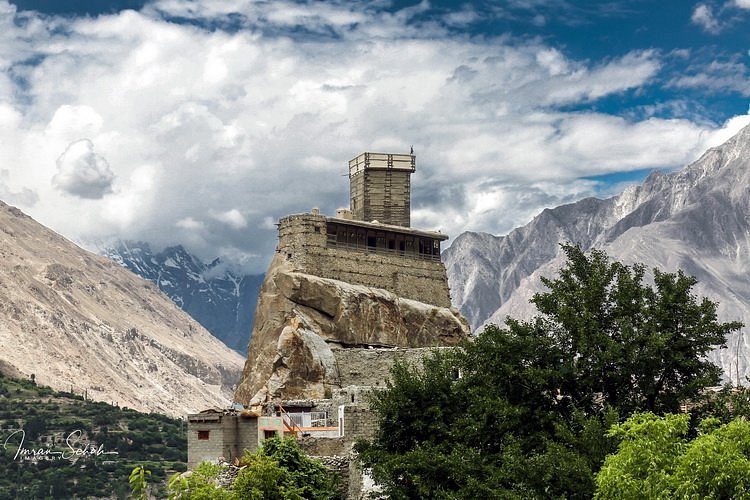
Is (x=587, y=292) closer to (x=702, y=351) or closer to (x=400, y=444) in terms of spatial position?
(x=702, y=351)

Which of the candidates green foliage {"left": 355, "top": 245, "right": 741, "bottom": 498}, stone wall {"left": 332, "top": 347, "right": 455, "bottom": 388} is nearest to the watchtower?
stone wall {"left": 332, "top": 347, "right": 455, "bottom": 388}

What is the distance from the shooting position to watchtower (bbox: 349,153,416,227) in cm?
9306

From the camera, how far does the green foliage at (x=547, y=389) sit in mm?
39688

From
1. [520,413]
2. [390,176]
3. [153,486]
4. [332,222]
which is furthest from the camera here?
[153,486]

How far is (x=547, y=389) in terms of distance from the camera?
42.7 meters

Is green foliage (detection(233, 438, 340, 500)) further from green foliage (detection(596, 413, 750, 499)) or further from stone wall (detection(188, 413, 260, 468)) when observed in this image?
green foliage (detection(596, 413, 750, 499))

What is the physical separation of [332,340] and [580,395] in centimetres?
3474

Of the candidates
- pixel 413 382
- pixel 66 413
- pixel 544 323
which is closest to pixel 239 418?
pixel 413 382

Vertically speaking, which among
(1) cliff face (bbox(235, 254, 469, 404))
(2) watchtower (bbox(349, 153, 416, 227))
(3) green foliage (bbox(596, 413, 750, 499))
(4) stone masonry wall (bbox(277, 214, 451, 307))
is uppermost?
(2) watchtower (bbox(349, 153, 416, 227))

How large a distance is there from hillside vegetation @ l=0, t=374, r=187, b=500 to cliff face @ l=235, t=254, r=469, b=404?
7633 cm

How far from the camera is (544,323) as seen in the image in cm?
4422

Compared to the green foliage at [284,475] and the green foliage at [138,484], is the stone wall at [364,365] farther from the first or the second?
the green foliage at [138,484]

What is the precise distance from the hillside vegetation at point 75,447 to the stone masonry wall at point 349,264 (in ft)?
244
